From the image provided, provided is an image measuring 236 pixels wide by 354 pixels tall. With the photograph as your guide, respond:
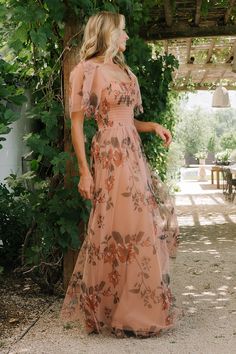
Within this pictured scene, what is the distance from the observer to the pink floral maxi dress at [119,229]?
2975 mm

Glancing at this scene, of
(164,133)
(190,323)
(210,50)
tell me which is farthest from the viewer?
(210,50)

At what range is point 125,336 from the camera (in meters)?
3.00

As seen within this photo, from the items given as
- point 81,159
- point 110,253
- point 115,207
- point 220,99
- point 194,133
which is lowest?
point 110,253

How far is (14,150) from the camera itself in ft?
18.0

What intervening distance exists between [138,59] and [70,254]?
7.33 ft

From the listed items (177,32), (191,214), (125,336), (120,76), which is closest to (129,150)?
(120,76)

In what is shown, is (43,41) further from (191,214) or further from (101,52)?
(191,214)

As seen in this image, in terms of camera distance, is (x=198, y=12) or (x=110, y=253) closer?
(x=110, y=253)

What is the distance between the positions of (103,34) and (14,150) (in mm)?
2734

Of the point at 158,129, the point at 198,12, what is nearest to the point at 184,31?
the point at 198,12

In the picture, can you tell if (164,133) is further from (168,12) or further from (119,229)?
(168,12)

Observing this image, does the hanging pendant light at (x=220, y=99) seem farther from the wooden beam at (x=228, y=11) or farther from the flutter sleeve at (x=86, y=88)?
the flutter sleeve at (x=86, y=88)

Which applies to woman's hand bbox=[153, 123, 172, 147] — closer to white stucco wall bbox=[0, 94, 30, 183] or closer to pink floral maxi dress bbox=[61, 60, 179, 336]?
pink floral maxi dress bbox=[61, 60, 179, 336]

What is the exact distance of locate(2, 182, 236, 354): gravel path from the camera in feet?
9.31
